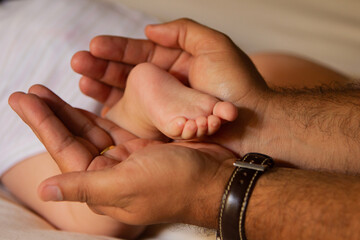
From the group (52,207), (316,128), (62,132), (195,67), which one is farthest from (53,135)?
(316,128)

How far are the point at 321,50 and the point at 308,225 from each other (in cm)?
91

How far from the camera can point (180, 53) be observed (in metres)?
1.05

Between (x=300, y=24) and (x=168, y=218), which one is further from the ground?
(x=300, y=24)

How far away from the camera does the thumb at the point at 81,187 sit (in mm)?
617

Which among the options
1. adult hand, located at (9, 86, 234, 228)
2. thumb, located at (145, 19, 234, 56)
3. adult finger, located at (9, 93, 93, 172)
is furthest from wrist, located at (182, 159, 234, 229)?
thumb, located at (145, 19, 234, 56)

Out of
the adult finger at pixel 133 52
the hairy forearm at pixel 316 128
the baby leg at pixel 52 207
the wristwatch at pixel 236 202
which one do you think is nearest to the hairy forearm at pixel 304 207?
the wristwatch at pixel 236 202

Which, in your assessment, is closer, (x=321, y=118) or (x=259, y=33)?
(x=321, y=118)

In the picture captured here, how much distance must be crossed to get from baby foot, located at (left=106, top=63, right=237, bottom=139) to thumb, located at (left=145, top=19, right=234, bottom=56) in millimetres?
125

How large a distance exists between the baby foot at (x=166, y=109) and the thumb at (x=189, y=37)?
0.13 metres

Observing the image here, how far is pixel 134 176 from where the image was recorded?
2.14 ft

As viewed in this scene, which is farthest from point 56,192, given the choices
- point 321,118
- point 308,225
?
point 321,118

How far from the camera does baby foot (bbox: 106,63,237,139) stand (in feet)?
2.51

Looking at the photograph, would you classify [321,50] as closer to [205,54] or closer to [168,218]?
[205,54]

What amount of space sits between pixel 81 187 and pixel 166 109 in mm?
257
